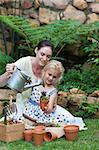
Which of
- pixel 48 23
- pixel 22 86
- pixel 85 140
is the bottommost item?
pixel 85 140

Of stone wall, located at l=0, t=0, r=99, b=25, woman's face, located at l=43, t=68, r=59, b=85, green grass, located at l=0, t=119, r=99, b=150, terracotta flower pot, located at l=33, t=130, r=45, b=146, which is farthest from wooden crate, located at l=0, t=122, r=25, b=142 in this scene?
stone wall, located at l=0, t=0, r=99, b=25

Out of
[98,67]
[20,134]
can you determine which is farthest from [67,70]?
[20,134]

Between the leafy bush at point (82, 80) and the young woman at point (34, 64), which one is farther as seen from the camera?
the leafy bush at point (82, 80)

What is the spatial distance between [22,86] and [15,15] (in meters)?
2.37

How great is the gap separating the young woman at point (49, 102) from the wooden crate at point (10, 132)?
0.38 metres

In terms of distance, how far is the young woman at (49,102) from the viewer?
4.46 meters

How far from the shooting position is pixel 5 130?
4031 mm

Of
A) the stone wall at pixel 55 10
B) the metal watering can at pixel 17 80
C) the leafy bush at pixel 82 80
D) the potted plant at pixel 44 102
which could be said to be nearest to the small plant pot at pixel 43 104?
the potted plant at pixel 44 102

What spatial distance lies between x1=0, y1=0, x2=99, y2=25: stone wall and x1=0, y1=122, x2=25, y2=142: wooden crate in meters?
2.46

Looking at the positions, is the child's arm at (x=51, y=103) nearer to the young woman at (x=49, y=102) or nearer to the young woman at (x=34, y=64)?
the young woman at (x=49, y=102)

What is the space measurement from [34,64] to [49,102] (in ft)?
1.44

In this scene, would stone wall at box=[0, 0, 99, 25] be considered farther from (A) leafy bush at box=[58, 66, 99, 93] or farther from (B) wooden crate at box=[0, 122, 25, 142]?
(B) wooden crate at box=[0, 122, 25, 142]

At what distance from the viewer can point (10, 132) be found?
4.06 m

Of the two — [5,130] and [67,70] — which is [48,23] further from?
[5,130]
